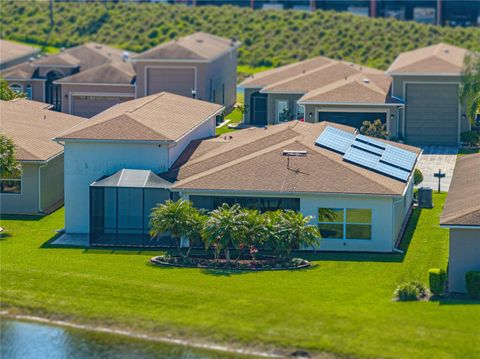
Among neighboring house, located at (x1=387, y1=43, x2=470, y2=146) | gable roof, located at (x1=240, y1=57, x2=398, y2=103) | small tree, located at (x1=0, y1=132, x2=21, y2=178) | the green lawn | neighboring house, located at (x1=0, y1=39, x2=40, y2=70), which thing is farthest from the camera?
neighboring house, located at (x1=0, y1=39, x2=40, y2=70)

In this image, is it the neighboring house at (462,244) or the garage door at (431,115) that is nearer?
the neighboring house at (462,244)

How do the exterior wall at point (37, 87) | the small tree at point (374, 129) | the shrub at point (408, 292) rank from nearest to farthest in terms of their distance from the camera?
the shrub at point (408, 292)
the small tree at point (374, 129)
the exterior wall at point (37, 87)

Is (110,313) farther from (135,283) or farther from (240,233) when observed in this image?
(240,233)

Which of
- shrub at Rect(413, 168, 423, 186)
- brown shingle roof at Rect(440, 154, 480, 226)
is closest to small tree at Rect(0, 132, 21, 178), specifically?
brown shingle roof at Rect(440, 154, 480, 226)

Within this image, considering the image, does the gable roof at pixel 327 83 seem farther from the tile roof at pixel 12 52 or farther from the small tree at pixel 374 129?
the tile roof at pixel 12 52

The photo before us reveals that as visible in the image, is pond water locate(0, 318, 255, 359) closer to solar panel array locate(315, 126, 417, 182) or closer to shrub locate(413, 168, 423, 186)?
solar panel array locate(315, 126, 417, 182)

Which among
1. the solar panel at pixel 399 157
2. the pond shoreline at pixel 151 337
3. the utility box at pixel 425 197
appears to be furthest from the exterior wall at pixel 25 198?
the utility box at pixel 425 197
